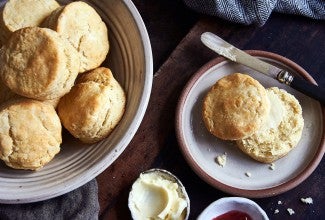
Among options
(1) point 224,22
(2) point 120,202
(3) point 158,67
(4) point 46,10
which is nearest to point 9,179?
(2) point 120,202

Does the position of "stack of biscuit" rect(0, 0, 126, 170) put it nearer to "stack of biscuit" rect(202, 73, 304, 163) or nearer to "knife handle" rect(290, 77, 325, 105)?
"stack of biscuit" rect(202, 73, 304, 163)

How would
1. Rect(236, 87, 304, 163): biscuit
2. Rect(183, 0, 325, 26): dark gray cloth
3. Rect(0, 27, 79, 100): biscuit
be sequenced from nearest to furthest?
Rect(0, 27, 79, 100): biscuit < Rect(236, 87, 304, 163): biscuit < Rect(183, 0, 325, 26): dark gray cloth

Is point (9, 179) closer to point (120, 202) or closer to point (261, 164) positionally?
point (120, 202)

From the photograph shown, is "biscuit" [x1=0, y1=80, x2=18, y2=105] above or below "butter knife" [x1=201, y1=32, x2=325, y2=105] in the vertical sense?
above

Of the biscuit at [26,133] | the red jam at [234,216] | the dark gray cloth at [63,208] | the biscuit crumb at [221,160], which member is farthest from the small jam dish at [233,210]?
the biscuit at [26,133]

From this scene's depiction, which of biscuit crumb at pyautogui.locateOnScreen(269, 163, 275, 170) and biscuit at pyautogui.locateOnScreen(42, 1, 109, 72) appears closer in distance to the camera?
biscuit at pyautogui.locateOnScreen(42, 1, 109, 72)

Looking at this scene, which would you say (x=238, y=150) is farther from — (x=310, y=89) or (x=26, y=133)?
(x=26, y=133)

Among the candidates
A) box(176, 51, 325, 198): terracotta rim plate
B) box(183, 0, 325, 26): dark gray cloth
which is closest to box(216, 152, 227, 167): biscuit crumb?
box(176, 51, 325, 198): terracotta rim plate

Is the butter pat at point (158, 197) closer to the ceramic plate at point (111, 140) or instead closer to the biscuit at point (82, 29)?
the ceramic plate at point (111, 140)
